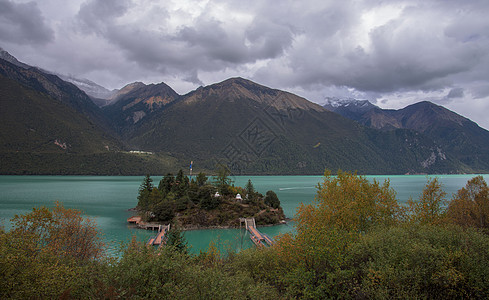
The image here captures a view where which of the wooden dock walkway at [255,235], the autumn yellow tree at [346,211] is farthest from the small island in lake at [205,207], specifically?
the autumn yellow tree at [346,211]

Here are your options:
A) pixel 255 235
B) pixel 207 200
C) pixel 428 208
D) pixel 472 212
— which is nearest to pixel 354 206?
pixel 428 208

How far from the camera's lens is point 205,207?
6750 cm

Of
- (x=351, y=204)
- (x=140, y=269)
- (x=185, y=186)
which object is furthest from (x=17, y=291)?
(x=185, y=186)

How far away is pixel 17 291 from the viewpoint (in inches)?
424

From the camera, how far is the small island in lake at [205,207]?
64.6 m

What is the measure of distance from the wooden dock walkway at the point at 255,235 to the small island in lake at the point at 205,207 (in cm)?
184

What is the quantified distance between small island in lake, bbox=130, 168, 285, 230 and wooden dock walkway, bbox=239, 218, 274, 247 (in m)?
1.84

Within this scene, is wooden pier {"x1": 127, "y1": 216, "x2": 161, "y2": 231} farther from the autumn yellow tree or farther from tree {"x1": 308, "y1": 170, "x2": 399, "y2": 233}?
tree {"x1": 308, "y1": 170, "x2": 399, "y2": 233}

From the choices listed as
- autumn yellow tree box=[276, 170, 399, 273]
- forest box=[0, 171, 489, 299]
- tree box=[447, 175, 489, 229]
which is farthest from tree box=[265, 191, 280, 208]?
forest box=[0, 171, 489, 299]

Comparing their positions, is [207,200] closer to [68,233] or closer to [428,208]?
[68,233]

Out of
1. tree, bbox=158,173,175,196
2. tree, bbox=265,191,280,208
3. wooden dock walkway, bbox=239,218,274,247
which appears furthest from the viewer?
tree, bbox=158,173,175,196

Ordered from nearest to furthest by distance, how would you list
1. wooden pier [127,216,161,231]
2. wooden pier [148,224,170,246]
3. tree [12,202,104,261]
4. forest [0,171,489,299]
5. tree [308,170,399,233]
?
forest [0,171,489,299] < tree [12,202,104,261] < tree [308,170,399,233] < wooden pier [148,224,170,246] < wooden pier [127,216,161,231]

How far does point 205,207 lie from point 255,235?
16.3 metres

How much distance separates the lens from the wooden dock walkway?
5150 cm
